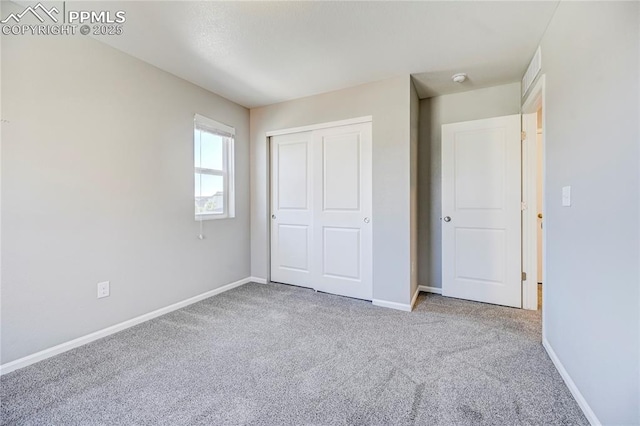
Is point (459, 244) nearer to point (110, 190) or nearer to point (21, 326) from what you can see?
point (110, 190)

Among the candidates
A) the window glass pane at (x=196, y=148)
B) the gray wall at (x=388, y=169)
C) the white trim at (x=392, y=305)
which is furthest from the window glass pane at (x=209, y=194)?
the white trim at (x=392, y=305)

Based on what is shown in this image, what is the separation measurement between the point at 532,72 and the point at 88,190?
12.7ft

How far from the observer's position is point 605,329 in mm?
1263

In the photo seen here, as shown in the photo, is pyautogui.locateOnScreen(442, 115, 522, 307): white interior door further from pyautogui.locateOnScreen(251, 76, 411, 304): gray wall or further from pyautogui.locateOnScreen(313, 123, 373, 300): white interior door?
pyautogui.locateOnScreen(313, 123, 373, 300): white interior door

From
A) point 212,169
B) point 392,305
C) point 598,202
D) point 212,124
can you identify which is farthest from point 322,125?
point 598,202

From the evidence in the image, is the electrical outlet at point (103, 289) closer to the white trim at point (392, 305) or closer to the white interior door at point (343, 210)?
the white interior door at point (343, 210)

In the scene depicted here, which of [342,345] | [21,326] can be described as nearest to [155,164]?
[21,326]

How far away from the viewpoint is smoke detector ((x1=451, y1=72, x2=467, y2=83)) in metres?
2.79

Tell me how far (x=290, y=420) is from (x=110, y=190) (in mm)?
2247

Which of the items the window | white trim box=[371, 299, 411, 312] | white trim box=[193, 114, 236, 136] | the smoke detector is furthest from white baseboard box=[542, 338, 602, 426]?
white trim box=[193, 114, 236, 136]

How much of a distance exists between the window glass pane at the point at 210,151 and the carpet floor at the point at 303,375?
1.73 meters

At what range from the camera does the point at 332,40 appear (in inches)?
87.7

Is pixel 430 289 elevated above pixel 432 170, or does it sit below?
below

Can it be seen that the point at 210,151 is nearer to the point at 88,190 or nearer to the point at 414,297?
the point at 88,190
